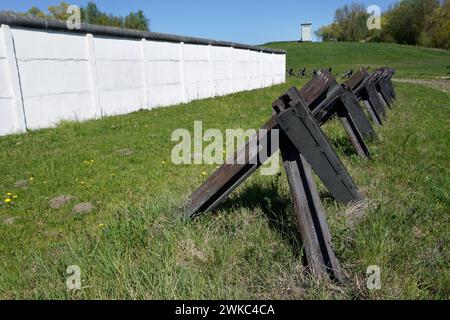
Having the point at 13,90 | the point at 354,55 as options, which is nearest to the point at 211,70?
the point at 13,90

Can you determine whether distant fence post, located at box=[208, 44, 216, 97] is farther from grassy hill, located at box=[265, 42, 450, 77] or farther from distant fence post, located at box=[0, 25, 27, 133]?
grassy hill, located at box=[265, 42, 450, 77]

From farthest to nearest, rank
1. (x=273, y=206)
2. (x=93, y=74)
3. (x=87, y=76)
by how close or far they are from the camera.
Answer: (x=93, y=74), (x=87, y=76), (x=273, y=206)

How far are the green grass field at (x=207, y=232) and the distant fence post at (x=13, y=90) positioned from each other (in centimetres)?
281

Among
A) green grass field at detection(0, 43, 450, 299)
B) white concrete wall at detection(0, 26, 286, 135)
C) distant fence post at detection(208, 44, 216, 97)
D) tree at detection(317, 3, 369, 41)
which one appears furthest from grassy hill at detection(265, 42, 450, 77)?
green grass field at detection(0, 43, 450, 299)

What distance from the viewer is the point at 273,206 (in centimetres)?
344

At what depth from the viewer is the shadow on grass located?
9.16 feet

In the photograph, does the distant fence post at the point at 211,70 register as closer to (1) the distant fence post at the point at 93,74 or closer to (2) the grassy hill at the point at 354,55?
(1) the distant fence post at the point at 93,74

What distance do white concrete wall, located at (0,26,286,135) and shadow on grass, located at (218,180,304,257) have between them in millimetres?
7038

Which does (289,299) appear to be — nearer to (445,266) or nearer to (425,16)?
(445,266)

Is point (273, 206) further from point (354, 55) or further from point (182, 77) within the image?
point (354, 55)

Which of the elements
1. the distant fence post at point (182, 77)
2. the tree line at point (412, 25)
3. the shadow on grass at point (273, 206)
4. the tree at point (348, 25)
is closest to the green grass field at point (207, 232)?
the shadow on grass at point (273, 206)

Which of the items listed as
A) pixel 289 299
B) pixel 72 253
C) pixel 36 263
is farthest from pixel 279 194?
pixel 36 263

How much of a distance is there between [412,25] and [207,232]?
284ft

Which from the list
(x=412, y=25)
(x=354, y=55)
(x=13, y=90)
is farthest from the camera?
(x=412, y=25)
